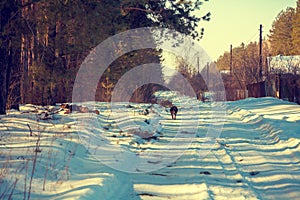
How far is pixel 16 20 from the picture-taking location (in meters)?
10.6

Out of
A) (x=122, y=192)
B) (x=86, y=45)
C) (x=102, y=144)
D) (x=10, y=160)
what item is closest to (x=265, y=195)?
(x=122, y=192)

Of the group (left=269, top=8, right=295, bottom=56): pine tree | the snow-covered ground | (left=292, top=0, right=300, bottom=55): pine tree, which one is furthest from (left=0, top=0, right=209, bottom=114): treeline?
(left=269, top=8, right=295, bottom=56): pine tree


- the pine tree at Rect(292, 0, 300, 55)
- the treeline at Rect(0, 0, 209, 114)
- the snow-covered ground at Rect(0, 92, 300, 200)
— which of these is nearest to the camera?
the snow-covered ground at Rect(0, 92, 300, 200)

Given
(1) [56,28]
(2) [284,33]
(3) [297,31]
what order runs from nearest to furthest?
1. (1) [56,28]
2. (3) [297,31]
3. (2) [284,33]

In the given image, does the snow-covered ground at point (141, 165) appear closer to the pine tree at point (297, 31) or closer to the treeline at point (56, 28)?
the treeline at point (56, 28)

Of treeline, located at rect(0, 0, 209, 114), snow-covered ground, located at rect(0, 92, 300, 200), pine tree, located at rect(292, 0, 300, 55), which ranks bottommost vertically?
snow-covered ground, located at rect(0, 92, 300, 200)

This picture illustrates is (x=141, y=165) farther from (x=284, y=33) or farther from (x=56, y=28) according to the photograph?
(x=284, y=33)

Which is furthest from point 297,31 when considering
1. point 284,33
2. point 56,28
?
point 56,28

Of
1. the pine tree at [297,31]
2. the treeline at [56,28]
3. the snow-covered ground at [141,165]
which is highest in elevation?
the pine tree at [297,31]

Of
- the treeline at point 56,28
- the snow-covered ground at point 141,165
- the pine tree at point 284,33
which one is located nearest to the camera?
the snow-covered ground at point 141,165

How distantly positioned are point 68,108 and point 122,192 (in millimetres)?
9951

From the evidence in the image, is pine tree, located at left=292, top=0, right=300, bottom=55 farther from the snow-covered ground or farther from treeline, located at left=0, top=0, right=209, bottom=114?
the snow-covered ground

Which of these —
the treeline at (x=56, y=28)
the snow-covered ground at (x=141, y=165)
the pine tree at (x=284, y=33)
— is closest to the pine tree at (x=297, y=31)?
the pine tree at (x=284, y=33)

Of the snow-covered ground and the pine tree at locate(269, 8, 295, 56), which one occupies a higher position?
the pine tree at locate(269, 8, 295, 56)
